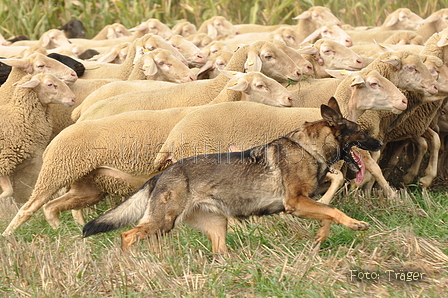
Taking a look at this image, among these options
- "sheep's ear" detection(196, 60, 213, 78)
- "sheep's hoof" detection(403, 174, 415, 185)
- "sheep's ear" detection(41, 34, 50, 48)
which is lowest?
"sheep's ear" detection(41, 34, 50, 48)

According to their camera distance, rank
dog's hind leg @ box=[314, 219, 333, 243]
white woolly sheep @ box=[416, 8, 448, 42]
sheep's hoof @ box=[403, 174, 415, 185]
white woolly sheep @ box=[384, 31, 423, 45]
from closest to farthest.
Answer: dog's hind leg @ box=[314, 219, 333, 243] < sheep's hoof @ box=[403, 174, 415, 185] < white woolly sheep @ box=[384, 31, 423, 45] < white woolly sheep @ box=[416, 8, 448, 42]

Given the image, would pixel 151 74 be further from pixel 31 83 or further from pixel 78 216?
pixel 78 216

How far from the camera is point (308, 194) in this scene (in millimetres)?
4613

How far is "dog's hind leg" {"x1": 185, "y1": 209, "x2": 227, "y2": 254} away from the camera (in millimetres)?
4738

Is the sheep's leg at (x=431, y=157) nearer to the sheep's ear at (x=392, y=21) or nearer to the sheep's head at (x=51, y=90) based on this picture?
the sheep's head at (x=51, y=90)

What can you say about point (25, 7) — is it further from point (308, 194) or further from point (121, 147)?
point (308, 194)

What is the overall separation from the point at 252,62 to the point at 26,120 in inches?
86.5

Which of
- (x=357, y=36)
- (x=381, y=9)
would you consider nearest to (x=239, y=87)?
(x=357, y=36)

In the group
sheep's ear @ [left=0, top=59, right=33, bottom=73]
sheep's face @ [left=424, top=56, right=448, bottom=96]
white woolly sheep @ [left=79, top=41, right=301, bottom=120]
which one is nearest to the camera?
sheep's face @ [left=424, top=56, right=448, bottom=96]

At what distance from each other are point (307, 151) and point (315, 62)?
3.77m

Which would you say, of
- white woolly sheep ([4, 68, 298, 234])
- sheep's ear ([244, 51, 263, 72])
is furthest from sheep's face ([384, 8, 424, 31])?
white woolly sheep ([4, 68, 298, 234])

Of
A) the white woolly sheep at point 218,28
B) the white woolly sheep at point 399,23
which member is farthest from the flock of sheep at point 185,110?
the white woolly sheep at point 218,28

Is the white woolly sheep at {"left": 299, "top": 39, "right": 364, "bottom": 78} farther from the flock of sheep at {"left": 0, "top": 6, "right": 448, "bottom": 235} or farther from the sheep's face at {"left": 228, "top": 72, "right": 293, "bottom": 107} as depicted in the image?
the sheep's face at {"left": 228, "top": 72, "right": 293, "bottom": 107}

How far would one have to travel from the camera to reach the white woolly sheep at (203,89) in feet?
22.7
